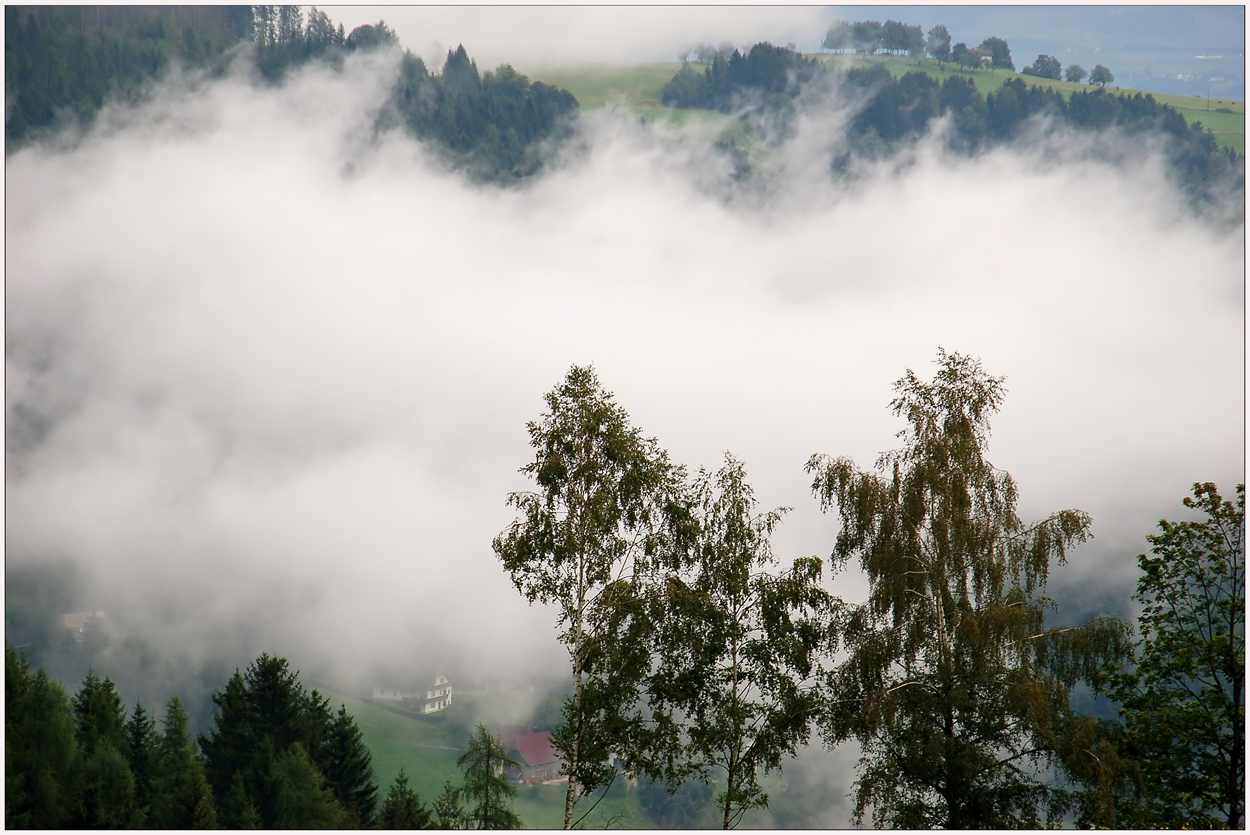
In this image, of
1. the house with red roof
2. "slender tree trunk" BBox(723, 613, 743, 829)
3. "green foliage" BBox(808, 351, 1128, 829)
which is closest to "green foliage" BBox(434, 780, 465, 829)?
"slender tree trunk" BBox(723, 613, 743, 829)

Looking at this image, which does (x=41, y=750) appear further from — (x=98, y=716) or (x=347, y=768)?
(x=347, y=768)

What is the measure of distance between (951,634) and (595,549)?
8.06 metres

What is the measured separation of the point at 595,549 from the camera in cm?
2269

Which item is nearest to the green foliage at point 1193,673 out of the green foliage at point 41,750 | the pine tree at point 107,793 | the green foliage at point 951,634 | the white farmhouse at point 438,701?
the green foliage at point 951,634

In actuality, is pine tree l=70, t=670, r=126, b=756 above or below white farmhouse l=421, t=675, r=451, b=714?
below

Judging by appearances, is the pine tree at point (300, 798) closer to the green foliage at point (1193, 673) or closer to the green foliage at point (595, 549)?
the green foliage at point (595, 549)

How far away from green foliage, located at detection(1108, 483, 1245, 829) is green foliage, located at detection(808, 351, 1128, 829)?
3132mm

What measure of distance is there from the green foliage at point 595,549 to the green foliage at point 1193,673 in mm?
11478

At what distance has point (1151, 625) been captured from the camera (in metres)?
24.9

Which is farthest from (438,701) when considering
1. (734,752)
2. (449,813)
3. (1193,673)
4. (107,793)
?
(1193,673)

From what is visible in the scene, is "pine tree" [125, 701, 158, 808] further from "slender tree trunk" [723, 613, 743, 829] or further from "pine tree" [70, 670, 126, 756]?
"slender tree trunk" [723, 613, 743, 829]

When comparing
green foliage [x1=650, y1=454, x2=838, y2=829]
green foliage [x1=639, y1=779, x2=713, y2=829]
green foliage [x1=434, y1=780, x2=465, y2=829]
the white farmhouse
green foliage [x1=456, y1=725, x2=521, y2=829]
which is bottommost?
green foliage [x1=639, y1=779, x2=713, y2=829]

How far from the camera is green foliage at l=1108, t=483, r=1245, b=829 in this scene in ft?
74.5

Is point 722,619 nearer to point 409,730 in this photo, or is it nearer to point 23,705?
point 23,705
